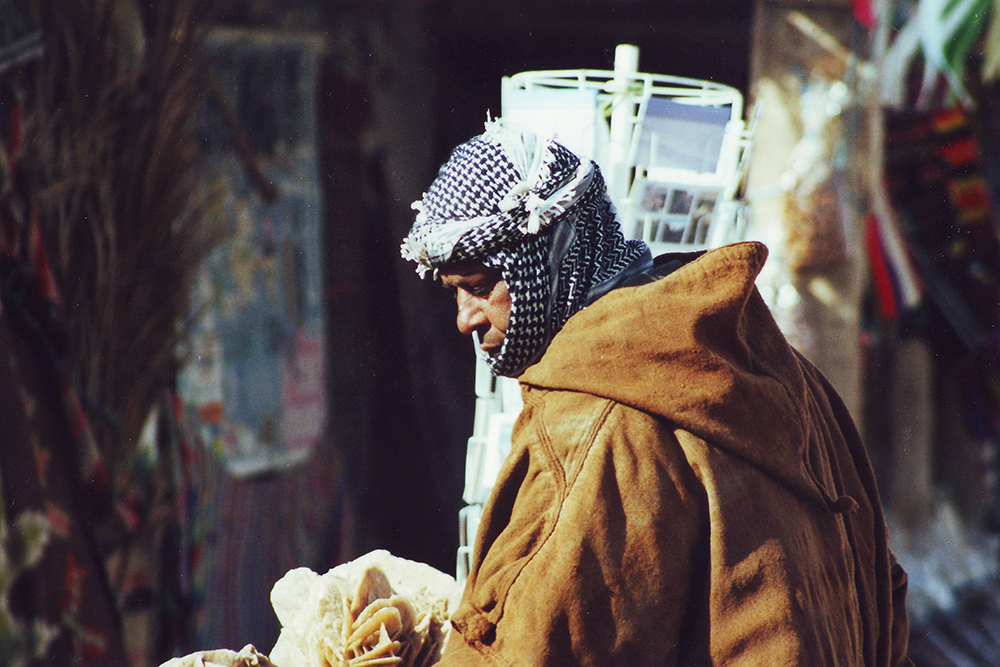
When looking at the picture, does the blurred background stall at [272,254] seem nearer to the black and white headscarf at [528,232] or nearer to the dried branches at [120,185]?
the dried branches at [120,185]

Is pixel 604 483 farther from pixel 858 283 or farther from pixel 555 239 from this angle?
pixel 858 283

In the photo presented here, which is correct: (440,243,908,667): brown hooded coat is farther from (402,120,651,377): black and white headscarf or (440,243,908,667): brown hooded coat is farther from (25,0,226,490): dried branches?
(25,0,226,490): dried branches

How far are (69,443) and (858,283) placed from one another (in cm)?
289

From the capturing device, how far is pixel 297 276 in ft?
10.7

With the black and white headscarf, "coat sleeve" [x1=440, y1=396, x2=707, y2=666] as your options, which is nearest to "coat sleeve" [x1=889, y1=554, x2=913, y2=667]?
"coat sleeve" [x1=440, y1=396, x2=707, y2=666]

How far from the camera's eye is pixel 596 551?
1106 mm

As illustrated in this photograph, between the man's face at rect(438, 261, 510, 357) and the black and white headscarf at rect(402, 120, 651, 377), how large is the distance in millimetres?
24

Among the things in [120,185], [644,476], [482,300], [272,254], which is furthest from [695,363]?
[272,254]

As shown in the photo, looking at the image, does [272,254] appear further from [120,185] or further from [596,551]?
[596,551]

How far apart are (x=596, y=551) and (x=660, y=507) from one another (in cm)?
11

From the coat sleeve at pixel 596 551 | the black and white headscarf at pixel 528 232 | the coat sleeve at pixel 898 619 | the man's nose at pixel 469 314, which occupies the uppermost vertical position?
the black and white headscarf at pixel 528 232

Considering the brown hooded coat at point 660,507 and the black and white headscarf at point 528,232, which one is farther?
the black and white headscarf at point 528,232

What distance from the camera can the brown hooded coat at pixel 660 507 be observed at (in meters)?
1.11

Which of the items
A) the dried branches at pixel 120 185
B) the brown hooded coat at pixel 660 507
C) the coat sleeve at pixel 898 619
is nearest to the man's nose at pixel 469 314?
the brown hooded coat at pixel 660 507
